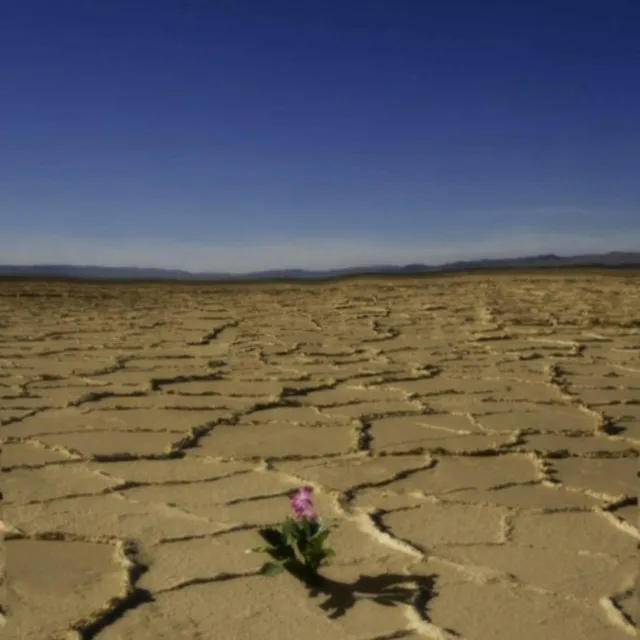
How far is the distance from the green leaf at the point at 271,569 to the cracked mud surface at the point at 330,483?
31mm

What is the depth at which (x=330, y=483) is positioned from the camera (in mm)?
2475

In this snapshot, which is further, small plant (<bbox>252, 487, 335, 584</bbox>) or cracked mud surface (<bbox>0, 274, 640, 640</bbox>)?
small plant (<bbox>252, 487, 335, 584</bbox>)

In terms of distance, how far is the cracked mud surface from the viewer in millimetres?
1682

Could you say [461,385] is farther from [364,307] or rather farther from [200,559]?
[364,307]

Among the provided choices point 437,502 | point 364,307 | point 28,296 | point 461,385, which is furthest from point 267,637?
point 28,296

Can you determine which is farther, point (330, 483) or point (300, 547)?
point (330, 483)

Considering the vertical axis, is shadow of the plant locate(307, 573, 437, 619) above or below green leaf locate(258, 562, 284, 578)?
below

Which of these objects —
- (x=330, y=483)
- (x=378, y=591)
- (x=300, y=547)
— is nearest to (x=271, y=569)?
(x=300, y=547)

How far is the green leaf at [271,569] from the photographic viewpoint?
175 cm

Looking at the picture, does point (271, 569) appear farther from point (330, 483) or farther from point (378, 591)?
point (330, 483)

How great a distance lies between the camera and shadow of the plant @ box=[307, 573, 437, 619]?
66.6 inches

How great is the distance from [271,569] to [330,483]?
2.40 feet

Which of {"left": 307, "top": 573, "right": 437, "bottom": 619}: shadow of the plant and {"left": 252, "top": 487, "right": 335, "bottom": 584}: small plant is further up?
{"left": 252, "top": 487, "right": 335, "bottom": 584}: small plant

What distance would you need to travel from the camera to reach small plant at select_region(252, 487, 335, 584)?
178cm
